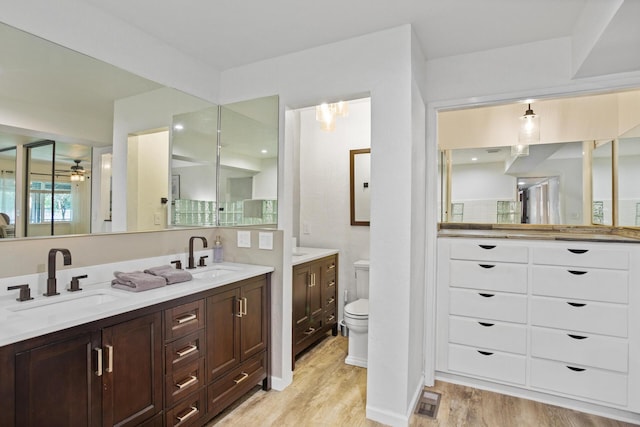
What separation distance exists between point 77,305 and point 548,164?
12.5 ft

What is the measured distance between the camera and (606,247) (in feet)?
7.57

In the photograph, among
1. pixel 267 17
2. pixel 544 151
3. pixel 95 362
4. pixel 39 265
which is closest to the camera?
pixel 95 362

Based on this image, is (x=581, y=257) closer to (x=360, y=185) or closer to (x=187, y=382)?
(x=360, y=185)

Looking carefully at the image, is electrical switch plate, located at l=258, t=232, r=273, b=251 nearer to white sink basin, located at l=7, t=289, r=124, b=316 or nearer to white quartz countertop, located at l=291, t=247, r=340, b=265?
Answer: white quartz countertop, located at l=291, t=247, r=340, b=265

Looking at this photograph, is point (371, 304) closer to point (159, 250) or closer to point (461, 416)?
point (461, 416)

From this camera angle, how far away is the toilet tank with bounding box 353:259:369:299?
3453 millimetres

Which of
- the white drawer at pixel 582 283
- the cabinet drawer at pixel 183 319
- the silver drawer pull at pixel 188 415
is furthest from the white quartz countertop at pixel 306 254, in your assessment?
the white drawer at pixel 582 283

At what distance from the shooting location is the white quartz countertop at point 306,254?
2.96 meters

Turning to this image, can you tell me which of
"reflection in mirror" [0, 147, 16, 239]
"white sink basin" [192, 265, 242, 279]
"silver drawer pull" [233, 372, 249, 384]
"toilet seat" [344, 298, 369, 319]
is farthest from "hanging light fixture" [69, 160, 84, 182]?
"toilet seat" [344, 298, 369, 319]

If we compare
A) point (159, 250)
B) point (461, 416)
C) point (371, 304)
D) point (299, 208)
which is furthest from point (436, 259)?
point (159, 250)

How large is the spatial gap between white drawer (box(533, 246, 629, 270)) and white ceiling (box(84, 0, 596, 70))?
4.63ft

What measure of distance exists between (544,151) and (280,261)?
266cm

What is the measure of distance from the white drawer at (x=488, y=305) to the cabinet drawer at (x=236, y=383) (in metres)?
1.51

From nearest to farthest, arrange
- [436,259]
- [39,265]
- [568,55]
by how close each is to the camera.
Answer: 1. [39,265]
2. [568,55]
3. [436,259]
